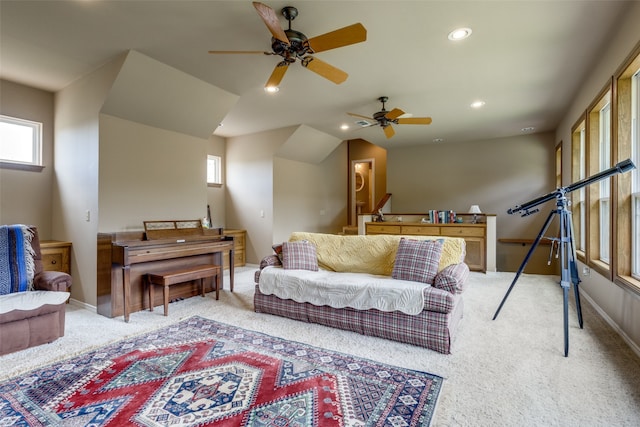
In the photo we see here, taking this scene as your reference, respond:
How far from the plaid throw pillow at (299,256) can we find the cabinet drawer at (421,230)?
10.2 feet

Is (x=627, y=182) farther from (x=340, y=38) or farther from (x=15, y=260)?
(x=15, y=260)

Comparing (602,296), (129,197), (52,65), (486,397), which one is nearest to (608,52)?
(602,296)

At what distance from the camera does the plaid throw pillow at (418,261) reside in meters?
2.87

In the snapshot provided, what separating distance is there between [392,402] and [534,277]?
4.64m

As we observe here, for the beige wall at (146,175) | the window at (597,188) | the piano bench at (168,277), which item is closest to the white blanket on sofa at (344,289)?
the piano bench at (168,277)

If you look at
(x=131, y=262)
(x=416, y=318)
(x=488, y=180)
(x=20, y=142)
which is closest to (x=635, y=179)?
(x=416, y=318)

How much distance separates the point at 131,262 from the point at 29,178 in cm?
197

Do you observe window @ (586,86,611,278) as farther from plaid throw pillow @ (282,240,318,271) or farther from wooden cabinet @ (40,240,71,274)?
wooden cabinet @ (40,240,71,274)

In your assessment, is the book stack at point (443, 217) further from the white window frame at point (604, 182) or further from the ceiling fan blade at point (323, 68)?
the ceiling fan blade at point (323, 68)

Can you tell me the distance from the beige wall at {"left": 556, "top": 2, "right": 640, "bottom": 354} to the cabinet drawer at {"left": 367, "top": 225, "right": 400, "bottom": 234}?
289cm

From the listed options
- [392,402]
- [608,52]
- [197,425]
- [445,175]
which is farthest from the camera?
[445,175]

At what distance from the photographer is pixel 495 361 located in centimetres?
233

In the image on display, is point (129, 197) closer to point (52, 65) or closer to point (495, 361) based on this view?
point (52, 65)

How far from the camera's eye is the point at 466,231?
575cm
